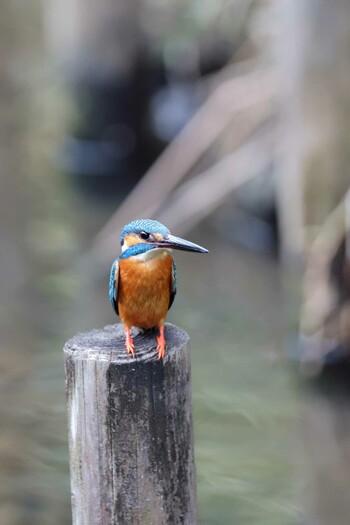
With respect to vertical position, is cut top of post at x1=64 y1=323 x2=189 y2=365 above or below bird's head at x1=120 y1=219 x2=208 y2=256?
below

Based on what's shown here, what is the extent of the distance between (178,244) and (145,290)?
0.89 ft

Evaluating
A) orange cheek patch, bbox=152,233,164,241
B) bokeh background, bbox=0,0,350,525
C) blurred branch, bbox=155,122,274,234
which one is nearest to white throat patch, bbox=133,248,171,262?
orange cheek patch, bbox=152,233,164,241

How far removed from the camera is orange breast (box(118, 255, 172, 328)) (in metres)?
2.69

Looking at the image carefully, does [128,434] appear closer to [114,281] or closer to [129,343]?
[129,343]

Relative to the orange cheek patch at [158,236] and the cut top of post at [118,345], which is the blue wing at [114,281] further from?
the orange cheek patch at [158,236]

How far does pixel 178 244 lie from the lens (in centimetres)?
250

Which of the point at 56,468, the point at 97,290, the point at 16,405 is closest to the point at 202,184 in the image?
the point at 97,290

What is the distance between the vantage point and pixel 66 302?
6.93 metres

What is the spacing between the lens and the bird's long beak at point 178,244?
2.46 meters

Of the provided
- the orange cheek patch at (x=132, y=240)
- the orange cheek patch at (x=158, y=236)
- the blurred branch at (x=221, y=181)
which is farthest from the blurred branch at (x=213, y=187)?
the orange cheek patch at (x=158, y=236)

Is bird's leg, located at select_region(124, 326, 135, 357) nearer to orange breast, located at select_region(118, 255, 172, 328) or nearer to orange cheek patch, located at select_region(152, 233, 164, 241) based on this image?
orange breast, located at select_region(118, 255, 172, 328)

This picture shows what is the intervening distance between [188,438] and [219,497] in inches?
94.2

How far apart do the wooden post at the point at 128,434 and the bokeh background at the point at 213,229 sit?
7.32ft

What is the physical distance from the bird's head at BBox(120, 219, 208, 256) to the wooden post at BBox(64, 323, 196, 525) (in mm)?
251
